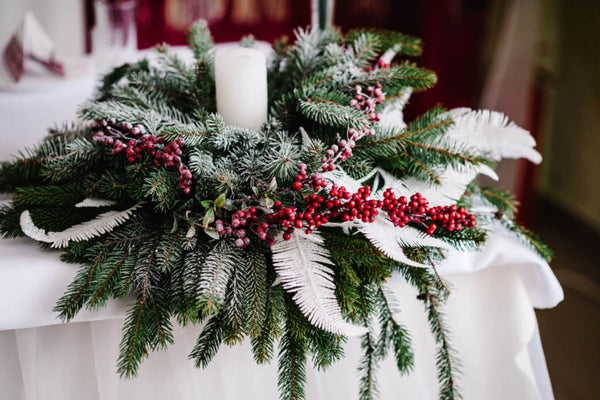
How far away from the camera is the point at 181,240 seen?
60 centimetres

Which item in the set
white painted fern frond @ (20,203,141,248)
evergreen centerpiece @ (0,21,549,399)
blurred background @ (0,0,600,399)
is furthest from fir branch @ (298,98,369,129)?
blurred background @ (0,0,600,399)

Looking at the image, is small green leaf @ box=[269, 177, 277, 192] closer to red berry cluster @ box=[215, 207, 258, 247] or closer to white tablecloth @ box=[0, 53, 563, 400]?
red berry cluster @ box=[215, 207, 258, 247]

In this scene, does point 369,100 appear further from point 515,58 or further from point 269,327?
point 515,58

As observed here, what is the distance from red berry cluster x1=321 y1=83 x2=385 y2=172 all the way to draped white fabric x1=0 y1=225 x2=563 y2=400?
15 centimetres

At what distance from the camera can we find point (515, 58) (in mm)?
2129

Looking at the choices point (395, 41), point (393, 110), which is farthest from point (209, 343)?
point (395, 41)

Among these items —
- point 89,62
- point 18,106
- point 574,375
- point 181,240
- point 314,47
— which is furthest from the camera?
point 574,375

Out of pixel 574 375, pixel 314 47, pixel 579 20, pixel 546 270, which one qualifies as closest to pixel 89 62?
pixel 314 47

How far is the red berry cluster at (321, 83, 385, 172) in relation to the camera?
614 millimetres

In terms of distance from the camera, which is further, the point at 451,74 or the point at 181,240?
the point at 451,74

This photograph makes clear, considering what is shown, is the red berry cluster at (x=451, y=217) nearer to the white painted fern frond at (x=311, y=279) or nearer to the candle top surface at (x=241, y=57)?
the white painted fern frond at (x=311, y=279)

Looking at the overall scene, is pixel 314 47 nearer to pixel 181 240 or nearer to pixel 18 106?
pixel 181 240

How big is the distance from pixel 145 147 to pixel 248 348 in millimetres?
244

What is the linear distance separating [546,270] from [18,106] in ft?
3.07
